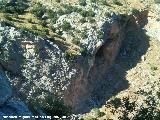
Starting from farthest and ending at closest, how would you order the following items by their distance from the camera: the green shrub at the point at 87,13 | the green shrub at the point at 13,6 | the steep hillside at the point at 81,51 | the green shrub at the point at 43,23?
the green shrub at the point at 87,13, the green shrub at the point at 13,6, the green shrub at the point at 43,23, the steep hillside at the point at 81,51

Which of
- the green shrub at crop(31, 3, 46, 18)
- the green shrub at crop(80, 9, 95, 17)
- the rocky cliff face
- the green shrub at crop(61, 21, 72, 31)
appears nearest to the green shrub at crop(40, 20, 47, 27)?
the green shrub at crop(31, 3, 46, 18)

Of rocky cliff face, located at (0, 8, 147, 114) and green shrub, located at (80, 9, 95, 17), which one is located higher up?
green shrub, located at (80, 9, 95, 17)

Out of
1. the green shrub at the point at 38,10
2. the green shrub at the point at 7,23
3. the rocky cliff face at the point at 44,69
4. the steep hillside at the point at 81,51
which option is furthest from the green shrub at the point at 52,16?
the green shrub at the point at 7,23

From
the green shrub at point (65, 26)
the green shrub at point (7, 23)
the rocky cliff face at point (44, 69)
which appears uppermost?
the green shrub at point (65, 26)

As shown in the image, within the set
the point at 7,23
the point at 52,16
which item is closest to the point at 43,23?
the point at 52,16

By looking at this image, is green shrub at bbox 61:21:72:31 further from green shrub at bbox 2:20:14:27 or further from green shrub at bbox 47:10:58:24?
green shrub at bbox 2:20:14:27

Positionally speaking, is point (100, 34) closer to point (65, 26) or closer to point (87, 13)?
point (87, 13)

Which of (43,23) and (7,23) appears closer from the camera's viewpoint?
(7,23)

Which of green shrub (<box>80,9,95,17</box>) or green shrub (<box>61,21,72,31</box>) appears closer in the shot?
green shrub (<box>61,21,72,31</box>)

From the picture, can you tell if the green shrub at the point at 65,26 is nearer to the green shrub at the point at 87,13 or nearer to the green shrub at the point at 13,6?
the green shrub at the point at 87,13

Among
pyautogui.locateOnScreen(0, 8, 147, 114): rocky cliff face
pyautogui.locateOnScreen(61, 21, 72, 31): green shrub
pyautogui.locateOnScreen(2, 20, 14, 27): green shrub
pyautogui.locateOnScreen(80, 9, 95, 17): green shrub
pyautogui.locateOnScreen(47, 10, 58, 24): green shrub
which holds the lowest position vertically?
pyautogui.locateOnScreen(0, 8, 147, 114): rocky cliff face

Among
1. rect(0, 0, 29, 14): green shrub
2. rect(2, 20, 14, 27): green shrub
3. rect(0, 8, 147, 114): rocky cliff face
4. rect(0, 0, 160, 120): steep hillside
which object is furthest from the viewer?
rect(0, 0, 29, 14): green shrub
